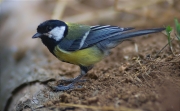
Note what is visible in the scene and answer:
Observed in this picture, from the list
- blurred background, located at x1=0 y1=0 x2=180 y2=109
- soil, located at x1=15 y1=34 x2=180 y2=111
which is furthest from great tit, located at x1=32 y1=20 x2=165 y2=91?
blurred background, located at x1=0 y1=0 x2=180 y2=109

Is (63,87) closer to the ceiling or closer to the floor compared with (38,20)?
closer to the floor

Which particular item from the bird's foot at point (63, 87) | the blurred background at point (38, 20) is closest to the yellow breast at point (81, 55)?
the bird's foot at point (63, 87)

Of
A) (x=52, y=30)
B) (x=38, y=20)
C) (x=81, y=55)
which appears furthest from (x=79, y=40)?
(x=38, y=20)

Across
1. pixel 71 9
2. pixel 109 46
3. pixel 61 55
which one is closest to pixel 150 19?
pixel 71 9

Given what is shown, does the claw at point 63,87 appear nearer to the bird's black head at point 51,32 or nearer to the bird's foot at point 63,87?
the bird's foot at point 63,87

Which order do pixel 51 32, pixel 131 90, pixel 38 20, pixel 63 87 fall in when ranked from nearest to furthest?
pixel 131 90
pixel 63 87
pixel 51 32
pixel 38 20

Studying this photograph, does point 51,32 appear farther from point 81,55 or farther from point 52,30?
point 81,55

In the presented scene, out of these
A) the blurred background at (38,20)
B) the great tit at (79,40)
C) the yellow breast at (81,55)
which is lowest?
the yellow breast at (81,55)

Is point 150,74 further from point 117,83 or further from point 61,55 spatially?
point 61,55

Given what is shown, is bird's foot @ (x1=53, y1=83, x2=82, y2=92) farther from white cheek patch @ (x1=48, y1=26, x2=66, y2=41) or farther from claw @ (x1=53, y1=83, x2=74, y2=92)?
white cheek patch @ (x1=48, y1=26, x2=66, y2=41)
